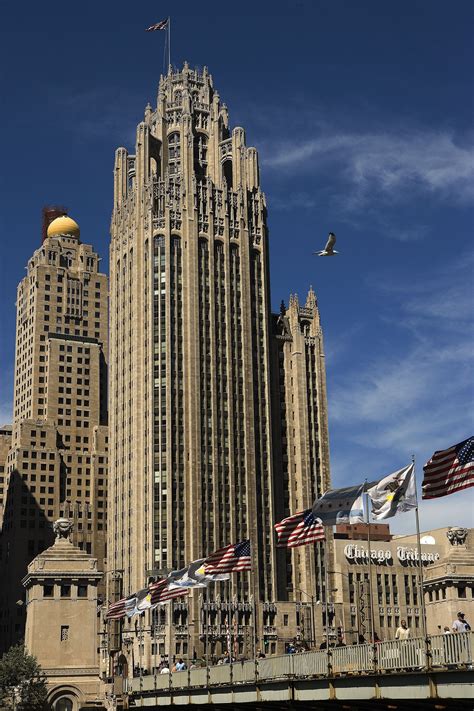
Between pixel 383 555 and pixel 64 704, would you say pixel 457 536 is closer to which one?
pixel 64 704

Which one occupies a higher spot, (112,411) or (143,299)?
(143,299)

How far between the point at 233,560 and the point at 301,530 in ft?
38.7

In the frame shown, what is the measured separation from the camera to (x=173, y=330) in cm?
18575

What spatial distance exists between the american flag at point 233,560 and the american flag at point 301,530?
7449mm

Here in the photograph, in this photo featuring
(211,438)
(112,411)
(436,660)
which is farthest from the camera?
(112,411)

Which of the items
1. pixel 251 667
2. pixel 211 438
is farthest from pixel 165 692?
pixel 211 438

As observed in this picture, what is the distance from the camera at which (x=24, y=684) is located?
98.2 meters

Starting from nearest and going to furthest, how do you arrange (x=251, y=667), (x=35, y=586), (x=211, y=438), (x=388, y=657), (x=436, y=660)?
(x=436, y=660)
(x=388, y=657)
(x=251, y=667)
(x=35, y=586)
(x=211, y=438)

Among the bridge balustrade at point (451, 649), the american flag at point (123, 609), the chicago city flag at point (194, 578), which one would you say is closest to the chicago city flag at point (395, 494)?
the bridge balustrade at point (451, 649)

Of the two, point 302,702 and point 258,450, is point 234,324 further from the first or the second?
point 302,702

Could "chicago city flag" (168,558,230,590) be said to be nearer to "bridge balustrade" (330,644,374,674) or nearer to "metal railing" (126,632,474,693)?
"metal railing" (126,632,474,693)

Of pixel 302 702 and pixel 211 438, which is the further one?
pixel 211 438

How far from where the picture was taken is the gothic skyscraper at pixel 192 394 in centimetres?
17688

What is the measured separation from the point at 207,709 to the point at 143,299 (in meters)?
121
